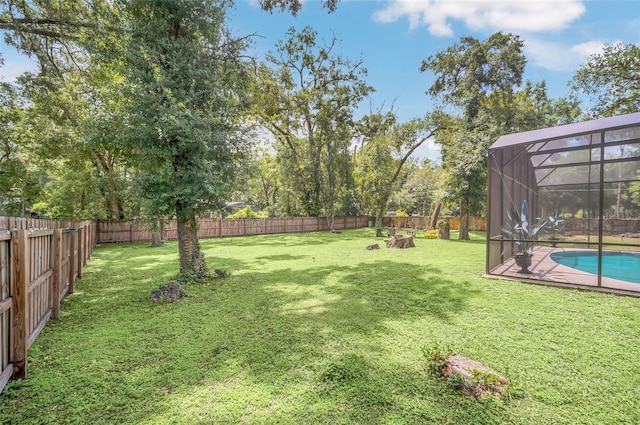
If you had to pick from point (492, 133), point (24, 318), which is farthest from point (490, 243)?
point (492, 133)

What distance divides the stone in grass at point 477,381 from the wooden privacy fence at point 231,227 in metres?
9.67

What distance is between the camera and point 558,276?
5.91 m

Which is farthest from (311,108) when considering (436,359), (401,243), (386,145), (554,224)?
(436,359)

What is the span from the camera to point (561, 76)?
46.7 ft

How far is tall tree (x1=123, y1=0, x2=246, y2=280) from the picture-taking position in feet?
16.0

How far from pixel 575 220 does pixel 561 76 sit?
10.6 m

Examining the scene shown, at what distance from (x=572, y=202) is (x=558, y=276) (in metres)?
4.04

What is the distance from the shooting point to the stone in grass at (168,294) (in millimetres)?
4689

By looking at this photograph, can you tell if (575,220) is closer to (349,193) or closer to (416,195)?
(349,193)

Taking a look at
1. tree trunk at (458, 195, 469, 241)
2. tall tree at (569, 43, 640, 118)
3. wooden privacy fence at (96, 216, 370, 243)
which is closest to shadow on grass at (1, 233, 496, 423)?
wooden privacy fence at (96, 216, 370, 243)

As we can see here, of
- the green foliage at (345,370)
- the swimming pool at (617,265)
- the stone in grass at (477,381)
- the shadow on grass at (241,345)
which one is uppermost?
the swimming pool at (617,265)

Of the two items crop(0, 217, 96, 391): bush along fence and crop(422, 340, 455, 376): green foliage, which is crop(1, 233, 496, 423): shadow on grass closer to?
crop(422, 340, 455, 376): green foliage

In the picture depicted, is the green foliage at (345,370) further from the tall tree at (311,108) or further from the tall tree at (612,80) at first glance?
the tall tree at (311,108)

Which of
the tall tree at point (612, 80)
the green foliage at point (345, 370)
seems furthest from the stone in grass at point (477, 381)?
the tall tree at point (612, 80)
